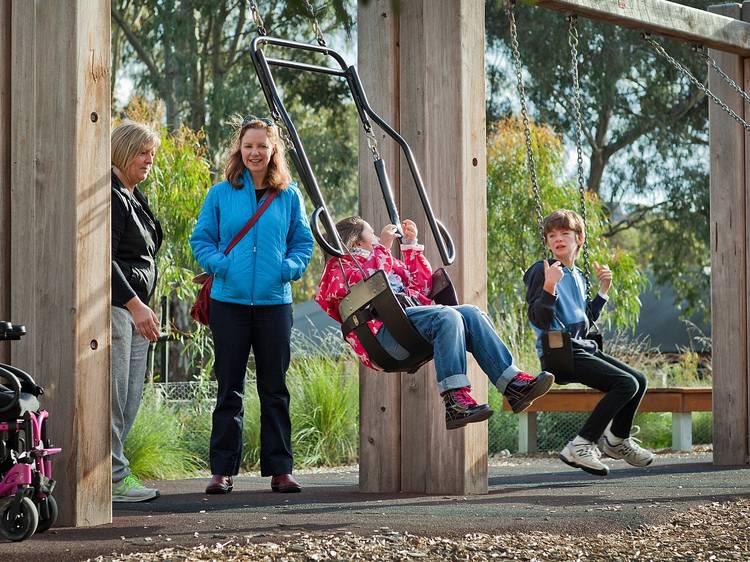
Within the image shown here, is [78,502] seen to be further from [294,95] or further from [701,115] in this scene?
[701,115]

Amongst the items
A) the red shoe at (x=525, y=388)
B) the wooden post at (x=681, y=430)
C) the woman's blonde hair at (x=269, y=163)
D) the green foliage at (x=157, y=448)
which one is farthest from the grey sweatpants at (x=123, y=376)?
the wooden post at (x=681, y=430)

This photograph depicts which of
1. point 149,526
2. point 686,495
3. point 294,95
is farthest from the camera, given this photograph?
point 294,95

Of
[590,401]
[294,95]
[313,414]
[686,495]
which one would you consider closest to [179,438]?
[313,414]

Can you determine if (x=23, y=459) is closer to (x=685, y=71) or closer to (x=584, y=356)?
(x=584, y=356)

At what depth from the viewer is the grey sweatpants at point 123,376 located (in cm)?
570

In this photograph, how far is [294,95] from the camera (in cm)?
2284

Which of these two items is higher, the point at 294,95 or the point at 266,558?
the point at 294,95

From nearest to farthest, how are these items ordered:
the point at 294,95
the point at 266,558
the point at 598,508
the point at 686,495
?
the point at 266,558
the point at 598,508
the point at 686,495
the point at 294,95

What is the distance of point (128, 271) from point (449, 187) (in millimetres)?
1681

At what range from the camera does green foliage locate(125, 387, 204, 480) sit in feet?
26.3

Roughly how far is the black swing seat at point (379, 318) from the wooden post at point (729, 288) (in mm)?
3885

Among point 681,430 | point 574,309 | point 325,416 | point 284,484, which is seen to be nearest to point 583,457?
point 574,309

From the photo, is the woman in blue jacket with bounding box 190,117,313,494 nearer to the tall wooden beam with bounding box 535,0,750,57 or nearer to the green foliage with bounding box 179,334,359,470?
the tall wooden beam with bounding box 535,0,750,57

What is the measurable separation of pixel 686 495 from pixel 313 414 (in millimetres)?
4222
